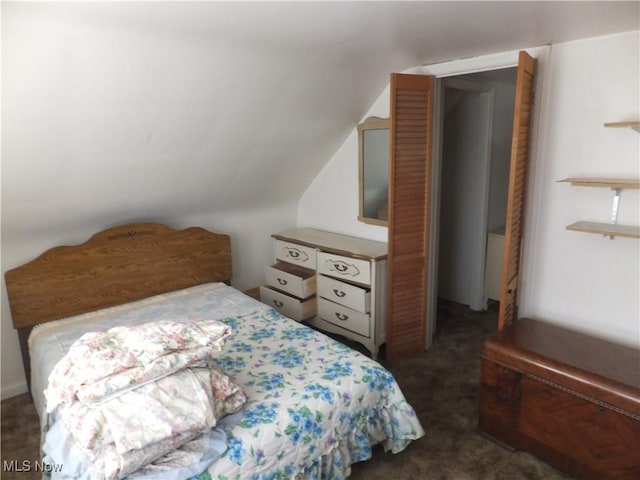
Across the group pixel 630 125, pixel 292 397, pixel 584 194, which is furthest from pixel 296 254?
pixel 630 125

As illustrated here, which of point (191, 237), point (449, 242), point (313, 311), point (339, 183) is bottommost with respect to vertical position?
point (313, 311)

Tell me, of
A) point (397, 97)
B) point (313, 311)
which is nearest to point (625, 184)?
point (397, 97)

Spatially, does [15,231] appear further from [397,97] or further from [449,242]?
[449,242]

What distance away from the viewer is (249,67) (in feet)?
6.93

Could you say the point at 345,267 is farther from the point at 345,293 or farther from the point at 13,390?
the point at 13,390

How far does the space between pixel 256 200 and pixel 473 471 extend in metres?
2.27

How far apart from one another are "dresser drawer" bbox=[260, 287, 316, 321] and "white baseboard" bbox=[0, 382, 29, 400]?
5.20ft

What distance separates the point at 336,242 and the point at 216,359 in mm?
1343

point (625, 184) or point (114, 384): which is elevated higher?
point (625, 184)

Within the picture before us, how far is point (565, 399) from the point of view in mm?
1766

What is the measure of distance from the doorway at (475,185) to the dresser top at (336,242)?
2.20ft

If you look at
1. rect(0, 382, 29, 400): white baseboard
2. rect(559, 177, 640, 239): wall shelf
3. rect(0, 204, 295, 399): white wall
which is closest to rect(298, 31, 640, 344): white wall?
rect(559, 177, 640, 239): wall shelf

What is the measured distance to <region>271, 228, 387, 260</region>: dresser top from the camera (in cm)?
276

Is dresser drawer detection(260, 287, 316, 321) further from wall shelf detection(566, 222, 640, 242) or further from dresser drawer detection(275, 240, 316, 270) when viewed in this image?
wall shelf detection(566, 222, 640, 242)
